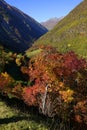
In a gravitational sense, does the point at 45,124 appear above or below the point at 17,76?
below

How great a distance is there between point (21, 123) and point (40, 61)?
875 inches

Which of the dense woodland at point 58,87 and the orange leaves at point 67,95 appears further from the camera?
the orange leaves at point 67,95

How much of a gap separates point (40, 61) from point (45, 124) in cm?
2081

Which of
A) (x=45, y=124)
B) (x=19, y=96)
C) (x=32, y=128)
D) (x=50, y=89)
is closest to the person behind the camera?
(x=32, y=128)

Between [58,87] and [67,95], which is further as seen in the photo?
[67,95]

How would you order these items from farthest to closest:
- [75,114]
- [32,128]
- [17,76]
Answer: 1. [17,76]
2. [75,114]
3. [32,128]

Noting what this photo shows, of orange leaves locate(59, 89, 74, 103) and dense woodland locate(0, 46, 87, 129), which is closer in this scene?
dense woodland locate(0, 46, 87, 129)

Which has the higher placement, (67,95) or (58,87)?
(58,87)

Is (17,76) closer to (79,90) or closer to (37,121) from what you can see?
(79,90)

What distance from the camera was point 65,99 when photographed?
5834 cm

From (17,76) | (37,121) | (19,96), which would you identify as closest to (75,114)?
(19,96)

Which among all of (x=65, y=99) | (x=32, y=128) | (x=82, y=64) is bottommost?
(x=32, y=128)

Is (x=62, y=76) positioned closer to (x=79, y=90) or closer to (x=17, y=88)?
(x=79, y=90)

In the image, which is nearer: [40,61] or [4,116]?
[4,116]
